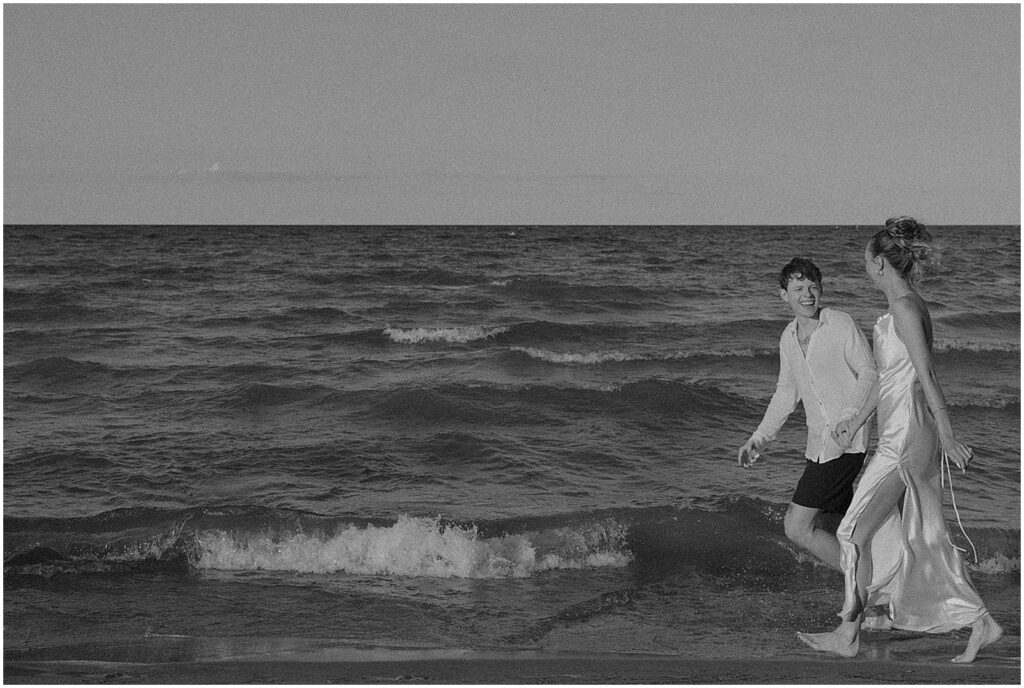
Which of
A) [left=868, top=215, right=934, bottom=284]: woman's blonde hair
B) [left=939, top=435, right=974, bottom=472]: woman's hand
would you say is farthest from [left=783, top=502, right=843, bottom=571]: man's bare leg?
[left=868, top=215, right=934, bottom=284]: woman's blonde hair

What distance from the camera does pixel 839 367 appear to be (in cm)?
464

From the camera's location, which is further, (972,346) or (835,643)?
(972,346)

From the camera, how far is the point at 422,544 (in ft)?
25.0

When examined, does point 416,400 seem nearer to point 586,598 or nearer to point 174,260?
point 586,598

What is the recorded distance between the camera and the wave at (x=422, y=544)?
24.2 ft

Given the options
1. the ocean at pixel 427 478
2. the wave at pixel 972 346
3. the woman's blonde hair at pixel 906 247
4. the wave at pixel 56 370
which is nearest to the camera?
the woman's blonde hair at pixel 906 247

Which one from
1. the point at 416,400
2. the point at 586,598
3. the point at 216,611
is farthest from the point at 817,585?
the point at 416,400

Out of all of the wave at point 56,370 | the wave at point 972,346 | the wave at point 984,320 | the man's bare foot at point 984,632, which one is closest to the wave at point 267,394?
the wave at point 56,370

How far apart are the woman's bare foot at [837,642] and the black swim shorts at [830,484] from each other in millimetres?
579

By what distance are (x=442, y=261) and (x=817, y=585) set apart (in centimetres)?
2906

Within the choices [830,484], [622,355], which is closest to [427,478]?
[830,484]

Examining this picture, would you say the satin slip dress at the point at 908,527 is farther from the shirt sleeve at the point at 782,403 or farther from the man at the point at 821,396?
the shirt sleeve at the point at 782,403

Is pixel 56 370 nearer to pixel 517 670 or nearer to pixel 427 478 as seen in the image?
pixel 427 478

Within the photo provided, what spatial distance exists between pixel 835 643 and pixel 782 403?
115 centimetres
